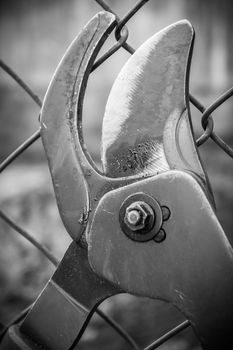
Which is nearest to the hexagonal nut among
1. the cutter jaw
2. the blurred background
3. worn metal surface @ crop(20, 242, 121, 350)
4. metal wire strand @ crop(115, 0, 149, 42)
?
the cutter jaw

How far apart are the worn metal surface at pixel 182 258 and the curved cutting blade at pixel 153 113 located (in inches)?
1.7

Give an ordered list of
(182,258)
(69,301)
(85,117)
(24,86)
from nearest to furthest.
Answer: (182,258) → (69,301) → (24,86) → (85,117)

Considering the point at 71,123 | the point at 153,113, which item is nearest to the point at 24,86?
the point at 71,123

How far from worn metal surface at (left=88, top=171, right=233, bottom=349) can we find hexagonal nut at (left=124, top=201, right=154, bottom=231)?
0.02 metres

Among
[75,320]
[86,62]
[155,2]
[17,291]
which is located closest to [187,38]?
[86,62]

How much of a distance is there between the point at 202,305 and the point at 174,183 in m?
0.18

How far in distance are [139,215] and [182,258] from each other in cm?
9

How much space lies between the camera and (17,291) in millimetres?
2250

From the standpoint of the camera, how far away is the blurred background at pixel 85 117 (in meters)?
2.11

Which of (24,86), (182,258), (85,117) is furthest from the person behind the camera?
(85,117)

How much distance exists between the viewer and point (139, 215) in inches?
22.5

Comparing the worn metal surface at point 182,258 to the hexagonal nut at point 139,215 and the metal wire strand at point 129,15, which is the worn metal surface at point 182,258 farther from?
the metal wire strand at point 129,15

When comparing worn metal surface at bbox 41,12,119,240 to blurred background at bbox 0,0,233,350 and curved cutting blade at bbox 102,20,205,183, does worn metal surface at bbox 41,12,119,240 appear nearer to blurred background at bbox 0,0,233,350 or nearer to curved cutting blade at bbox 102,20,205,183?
curved cutting blade at bbox 102,20,205,183

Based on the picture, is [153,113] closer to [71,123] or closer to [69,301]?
[71,123]
